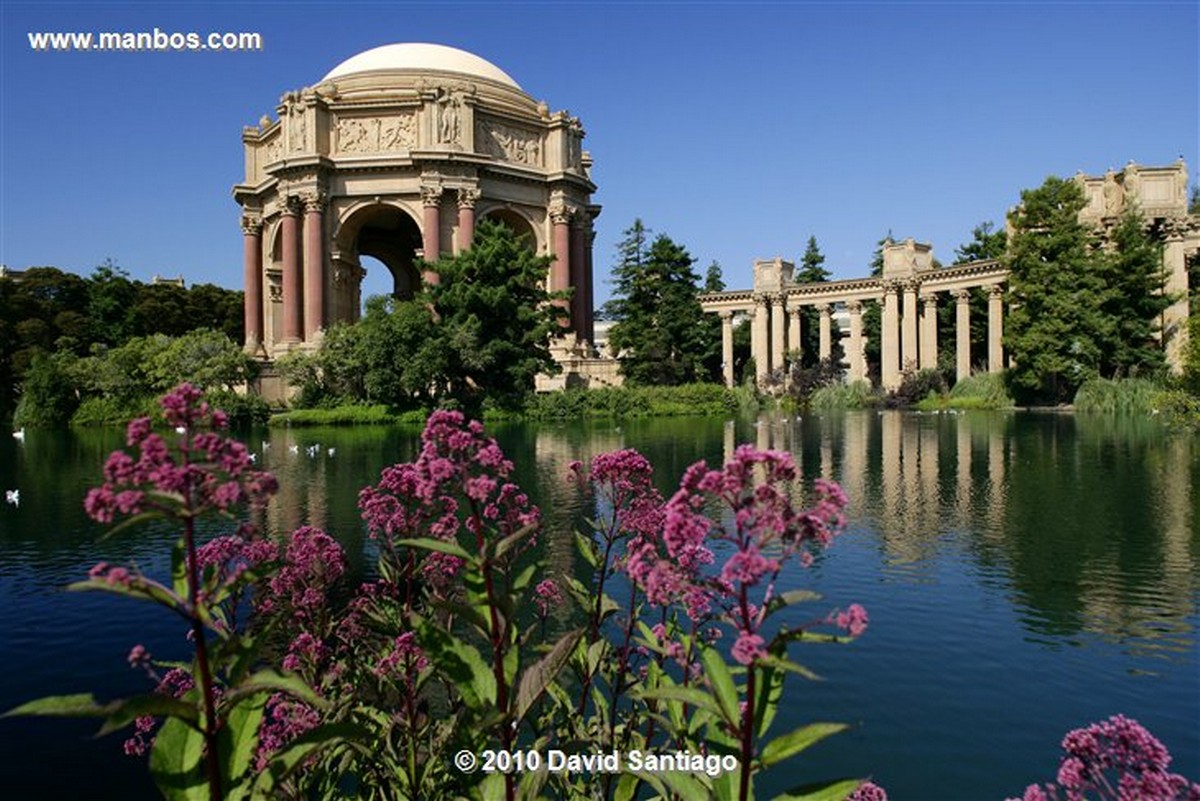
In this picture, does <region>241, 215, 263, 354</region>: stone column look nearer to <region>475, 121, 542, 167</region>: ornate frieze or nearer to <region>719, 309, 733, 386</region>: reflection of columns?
<region>475, 121, 542, 167</region>: ornate frieze

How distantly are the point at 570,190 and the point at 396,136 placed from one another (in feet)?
34.6

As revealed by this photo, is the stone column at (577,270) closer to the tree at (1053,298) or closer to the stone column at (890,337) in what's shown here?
the stone column at (890,337)

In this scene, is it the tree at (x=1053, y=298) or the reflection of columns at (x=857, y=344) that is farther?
the reflection of columns at (x=857, y=344)

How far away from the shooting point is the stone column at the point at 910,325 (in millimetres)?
52219

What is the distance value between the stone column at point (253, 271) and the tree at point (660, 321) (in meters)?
21.7

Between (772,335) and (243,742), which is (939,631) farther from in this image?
(772,335)

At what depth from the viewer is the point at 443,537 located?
12.1 ft

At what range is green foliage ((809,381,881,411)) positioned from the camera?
50406 millimetres

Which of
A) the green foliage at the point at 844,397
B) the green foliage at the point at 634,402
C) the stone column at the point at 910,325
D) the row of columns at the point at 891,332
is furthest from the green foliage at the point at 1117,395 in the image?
the green foliage at the point at 634,402

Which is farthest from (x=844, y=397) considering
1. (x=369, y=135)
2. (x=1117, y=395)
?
(x=369, y=135)

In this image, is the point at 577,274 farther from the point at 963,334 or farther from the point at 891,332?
the point at 963,334

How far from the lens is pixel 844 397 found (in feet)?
167

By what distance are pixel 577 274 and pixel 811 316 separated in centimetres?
2356

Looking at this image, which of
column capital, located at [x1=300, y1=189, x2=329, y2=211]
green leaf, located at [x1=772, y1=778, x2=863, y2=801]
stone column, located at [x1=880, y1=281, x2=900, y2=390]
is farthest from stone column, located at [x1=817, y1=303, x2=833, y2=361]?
green leaf, located at [x1=772, y1=778, x2=863, y2=801]
